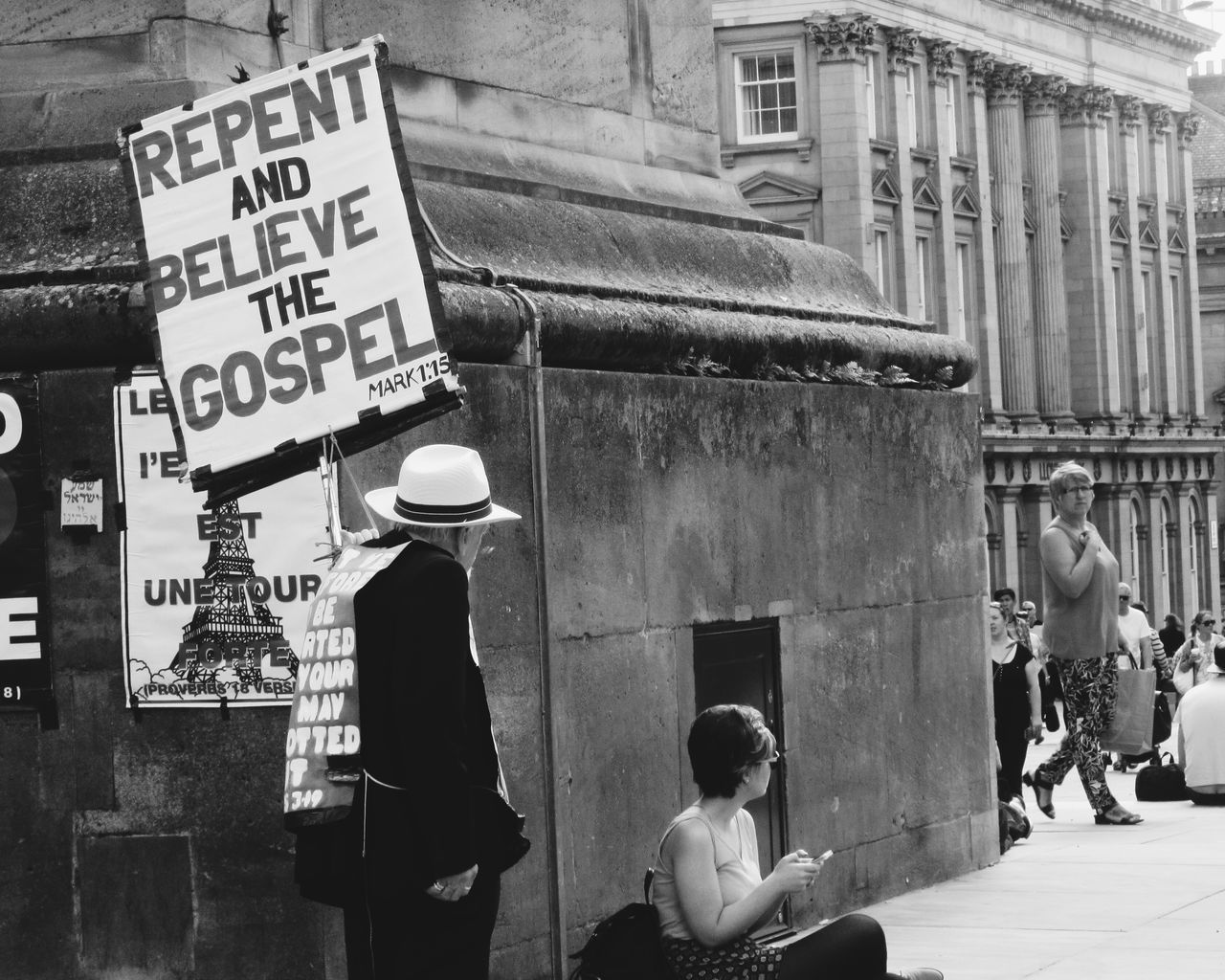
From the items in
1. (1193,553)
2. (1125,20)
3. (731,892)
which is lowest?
(731,892)

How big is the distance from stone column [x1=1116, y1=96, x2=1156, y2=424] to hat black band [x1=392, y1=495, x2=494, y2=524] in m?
64.0

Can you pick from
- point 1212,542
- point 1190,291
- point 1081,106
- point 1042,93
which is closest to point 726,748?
point 1042,93

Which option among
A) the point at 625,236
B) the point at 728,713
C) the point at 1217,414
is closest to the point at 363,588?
the point at 728,713

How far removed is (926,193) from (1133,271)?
14.4m

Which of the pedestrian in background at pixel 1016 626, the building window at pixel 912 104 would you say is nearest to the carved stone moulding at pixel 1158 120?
the building window at pixel 912 104

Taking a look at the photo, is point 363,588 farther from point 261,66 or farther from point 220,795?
point 261,66

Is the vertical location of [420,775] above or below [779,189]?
below

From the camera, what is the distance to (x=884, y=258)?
55062 millimetres

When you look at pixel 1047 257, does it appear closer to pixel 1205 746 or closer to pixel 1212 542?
pixel 1212 542

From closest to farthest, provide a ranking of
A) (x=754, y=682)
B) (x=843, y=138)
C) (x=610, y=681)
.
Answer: (x=610, y=681) < (x=754, y=682) < (x=843, y=138)

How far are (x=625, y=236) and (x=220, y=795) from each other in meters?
3.05

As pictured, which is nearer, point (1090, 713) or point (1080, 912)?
point (1080, 912)

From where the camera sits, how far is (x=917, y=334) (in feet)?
35.6

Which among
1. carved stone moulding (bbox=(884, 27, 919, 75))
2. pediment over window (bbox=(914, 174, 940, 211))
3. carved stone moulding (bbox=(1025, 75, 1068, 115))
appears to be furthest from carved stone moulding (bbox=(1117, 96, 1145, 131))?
carved stone moulding (bbox=(884, 27, 919, 75))
